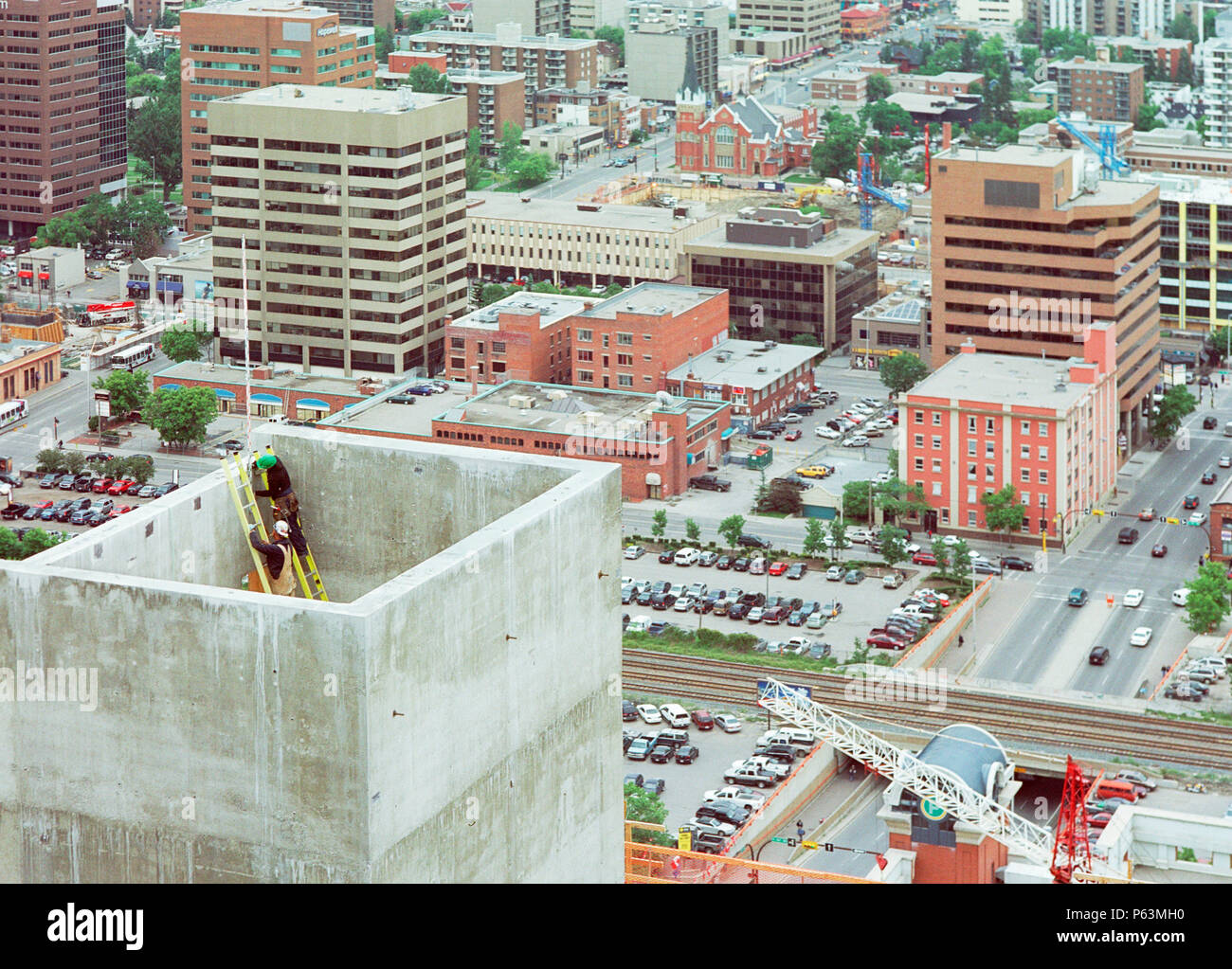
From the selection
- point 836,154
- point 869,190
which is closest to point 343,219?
point 869,190

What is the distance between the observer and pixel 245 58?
150 meters

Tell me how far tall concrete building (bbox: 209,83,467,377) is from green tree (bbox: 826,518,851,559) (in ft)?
103

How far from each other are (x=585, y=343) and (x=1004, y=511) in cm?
2583

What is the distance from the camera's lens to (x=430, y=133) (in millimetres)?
117062

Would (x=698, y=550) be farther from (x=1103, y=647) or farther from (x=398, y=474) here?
(x=398, y=474)

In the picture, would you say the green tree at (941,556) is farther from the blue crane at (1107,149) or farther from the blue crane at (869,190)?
the blue crane at (869,190)

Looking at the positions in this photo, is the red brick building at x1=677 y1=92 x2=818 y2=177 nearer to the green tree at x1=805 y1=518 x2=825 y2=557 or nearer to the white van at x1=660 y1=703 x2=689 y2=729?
the green tree at x1=805 y1=518 x2=825 y2=557

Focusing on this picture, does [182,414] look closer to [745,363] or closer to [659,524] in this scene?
[659,524]

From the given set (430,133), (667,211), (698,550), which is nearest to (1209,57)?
(667,211)

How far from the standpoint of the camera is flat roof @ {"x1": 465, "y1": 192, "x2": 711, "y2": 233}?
140 meters

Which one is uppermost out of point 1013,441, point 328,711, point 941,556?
point 328,711

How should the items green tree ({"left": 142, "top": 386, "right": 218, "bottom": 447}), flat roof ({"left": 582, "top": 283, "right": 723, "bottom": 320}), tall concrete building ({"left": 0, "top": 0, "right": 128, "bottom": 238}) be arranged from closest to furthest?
green tree ({"left": 142, "top": 386, "right": 218, "bottom": 447}), flat roof ({"left": 582, "top": 283, "right": 723, "bottom": 320}), tall concrete building ({"left": 0, "top": 0, "right": 128, "bottom": 238})

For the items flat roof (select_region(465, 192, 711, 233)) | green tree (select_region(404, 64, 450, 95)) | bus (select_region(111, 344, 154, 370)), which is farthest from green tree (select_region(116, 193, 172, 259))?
green tree (select_region(404, 64, 450, 95))

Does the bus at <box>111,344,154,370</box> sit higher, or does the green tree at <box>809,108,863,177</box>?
the green tree at <box>809,108,863,177</box>
